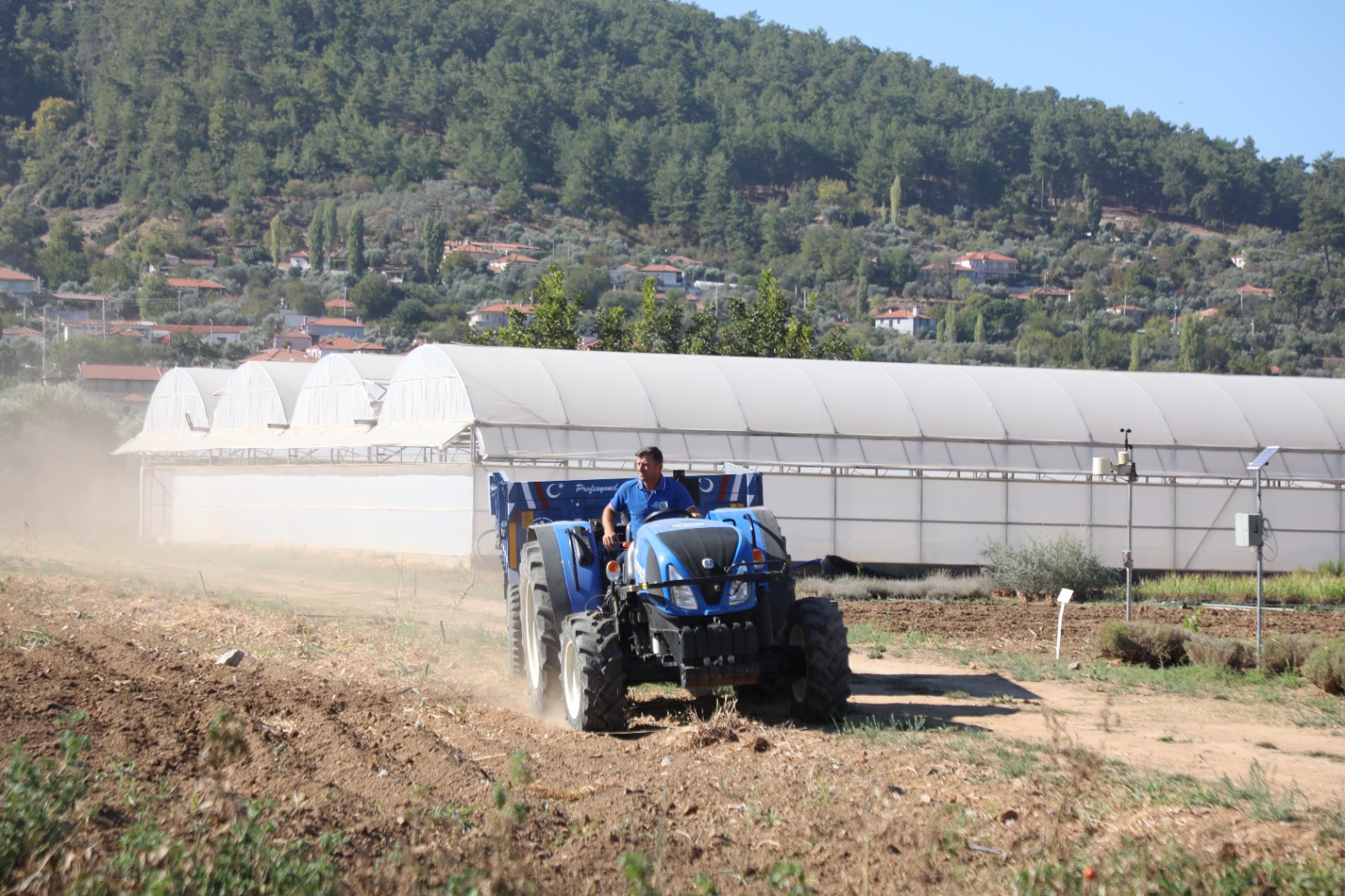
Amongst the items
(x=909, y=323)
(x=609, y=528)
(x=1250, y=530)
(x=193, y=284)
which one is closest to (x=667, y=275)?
(x=909, y=323)

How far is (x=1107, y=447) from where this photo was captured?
31.0m

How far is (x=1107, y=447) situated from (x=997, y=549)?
566cm

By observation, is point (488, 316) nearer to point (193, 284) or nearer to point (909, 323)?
point (193, 284)

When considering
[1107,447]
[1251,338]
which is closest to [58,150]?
[1251,338]

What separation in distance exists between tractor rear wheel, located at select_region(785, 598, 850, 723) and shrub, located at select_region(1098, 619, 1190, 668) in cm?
684

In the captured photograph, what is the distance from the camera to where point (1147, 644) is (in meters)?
15.6

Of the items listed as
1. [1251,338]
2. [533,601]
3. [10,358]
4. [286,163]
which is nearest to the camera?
[533,601]

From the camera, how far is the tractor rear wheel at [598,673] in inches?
376

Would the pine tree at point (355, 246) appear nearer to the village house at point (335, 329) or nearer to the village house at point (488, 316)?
the village house at point (335, 329)

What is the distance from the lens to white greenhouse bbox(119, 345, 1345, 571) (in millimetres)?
28562

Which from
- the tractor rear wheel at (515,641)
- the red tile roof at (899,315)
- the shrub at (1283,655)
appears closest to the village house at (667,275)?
the red tile roof at (899,315)

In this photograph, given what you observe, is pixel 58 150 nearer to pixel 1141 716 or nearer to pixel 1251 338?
pixel 1251 338

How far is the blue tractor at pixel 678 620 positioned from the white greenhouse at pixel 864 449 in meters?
15.7

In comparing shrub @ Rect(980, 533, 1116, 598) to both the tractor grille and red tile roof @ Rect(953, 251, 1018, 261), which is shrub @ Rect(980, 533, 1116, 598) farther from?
red tile roof @ Rect(953, 251, 1018, 261)
